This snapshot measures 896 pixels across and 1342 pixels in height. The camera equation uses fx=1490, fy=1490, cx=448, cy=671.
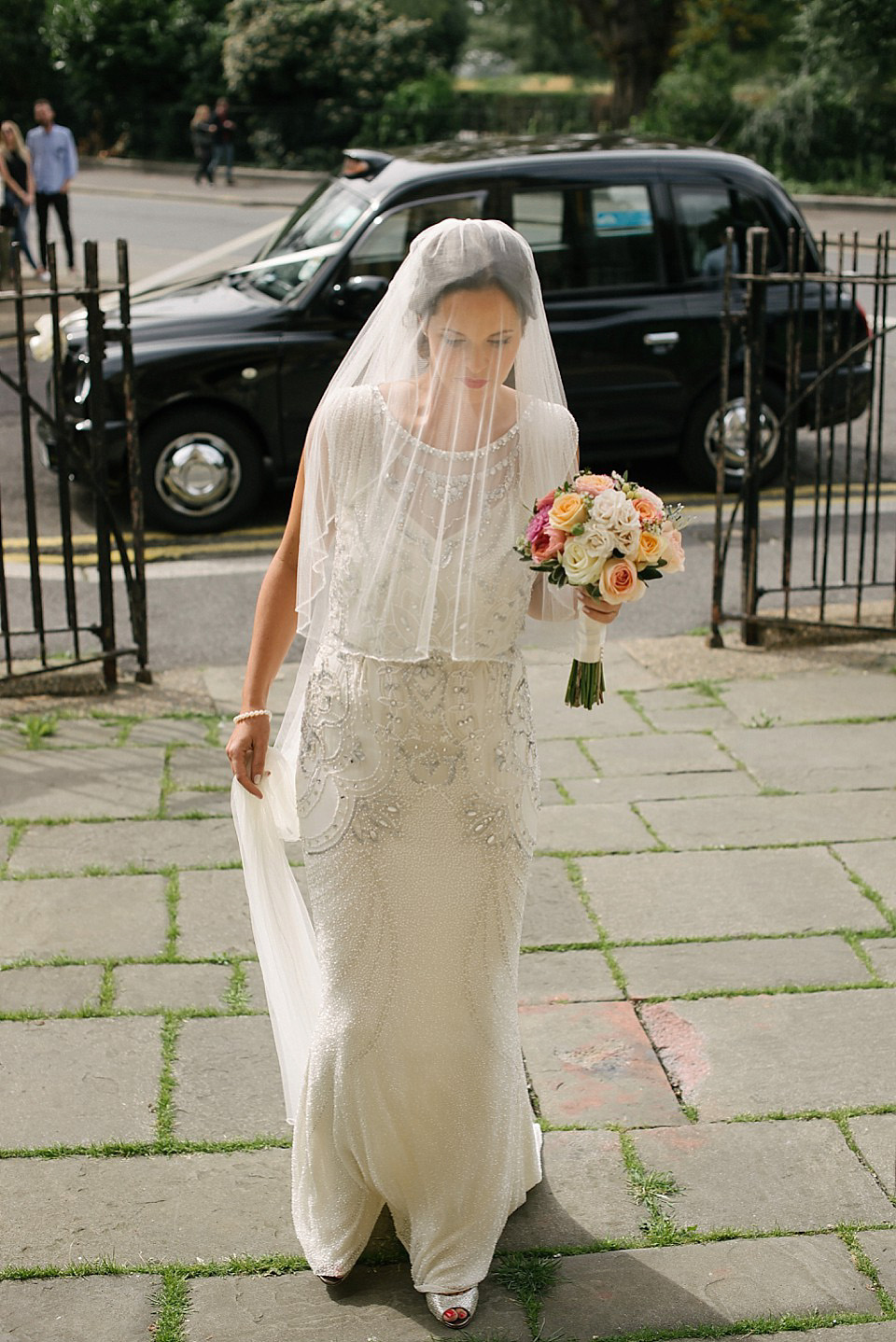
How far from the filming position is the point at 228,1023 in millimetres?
3822

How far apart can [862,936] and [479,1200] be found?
1765 millimetres

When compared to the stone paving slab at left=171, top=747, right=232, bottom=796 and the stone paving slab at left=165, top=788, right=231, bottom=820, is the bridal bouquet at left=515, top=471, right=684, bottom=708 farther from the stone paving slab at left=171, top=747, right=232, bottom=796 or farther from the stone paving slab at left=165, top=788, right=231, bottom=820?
the stone paving slab at left=171, top=747, right=232, bottom=796

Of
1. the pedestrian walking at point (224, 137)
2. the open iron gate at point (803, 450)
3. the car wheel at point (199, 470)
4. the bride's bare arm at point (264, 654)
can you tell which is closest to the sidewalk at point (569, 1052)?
the bride's bare arm at point (264, 654)

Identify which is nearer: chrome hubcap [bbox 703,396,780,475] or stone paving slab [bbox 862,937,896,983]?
stone paving slab [bbox 862,937,896,983]

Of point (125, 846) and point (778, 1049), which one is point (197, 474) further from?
point (778, 1049)

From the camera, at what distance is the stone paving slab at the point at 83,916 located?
13.7 ft

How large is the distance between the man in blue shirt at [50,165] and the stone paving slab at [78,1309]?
663 inches

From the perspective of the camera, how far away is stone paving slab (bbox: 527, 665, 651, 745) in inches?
234

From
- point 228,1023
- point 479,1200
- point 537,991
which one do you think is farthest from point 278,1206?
point 537,991

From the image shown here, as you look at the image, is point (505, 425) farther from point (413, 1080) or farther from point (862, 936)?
point (862, 936)

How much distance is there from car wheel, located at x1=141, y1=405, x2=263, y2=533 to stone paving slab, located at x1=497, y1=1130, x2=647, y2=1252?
5.82m

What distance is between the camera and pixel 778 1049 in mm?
3707

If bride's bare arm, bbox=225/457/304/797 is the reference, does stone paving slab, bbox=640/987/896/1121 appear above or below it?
below

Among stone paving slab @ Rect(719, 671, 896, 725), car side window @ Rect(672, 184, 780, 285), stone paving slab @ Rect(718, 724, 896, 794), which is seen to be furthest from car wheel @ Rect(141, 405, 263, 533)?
stone paving slab @ Rect(718, 724, 896, 794)
